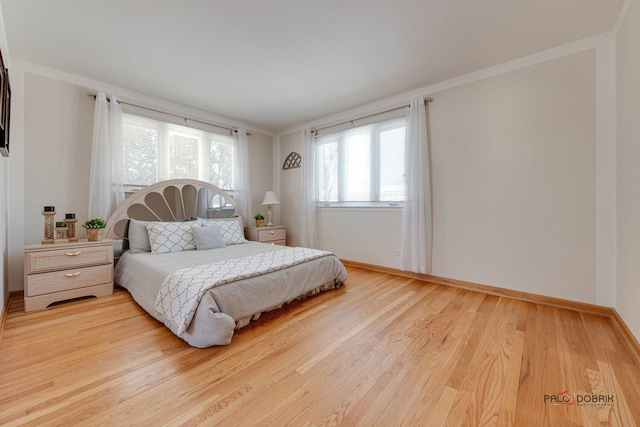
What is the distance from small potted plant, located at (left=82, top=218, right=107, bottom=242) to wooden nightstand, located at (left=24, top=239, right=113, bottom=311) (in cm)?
14

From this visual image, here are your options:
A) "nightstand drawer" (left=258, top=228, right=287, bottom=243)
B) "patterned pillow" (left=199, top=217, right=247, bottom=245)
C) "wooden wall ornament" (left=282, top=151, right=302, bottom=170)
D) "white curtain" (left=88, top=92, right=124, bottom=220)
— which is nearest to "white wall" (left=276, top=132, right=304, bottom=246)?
Result: "wooden wall ornament" (left=282, top=151, right=302, bottom=170)

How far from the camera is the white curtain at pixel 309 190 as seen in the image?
431 cm

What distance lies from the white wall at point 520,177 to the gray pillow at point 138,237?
Answer: 11.4 ft

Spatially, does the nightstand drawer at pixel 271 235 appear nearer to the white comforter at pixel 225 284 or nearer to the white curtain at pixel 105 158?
the white comforter at pixel 225 284

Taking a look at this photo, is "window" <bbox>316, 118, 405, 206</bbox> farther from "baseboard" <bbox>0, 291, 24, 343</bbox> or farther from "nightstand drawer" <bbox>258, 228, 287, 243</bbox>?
"baseboard" <bbox>0, 291, 24, 343</bbox>

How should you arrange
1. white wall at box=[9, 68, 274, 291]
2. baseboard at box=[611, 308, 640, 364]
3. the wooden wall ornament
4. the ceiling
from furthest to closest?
the wooden wall ornament < white wall at box=[9, 68, 274, 291] < the ceiling < baseboard at box=[611, 308, 640, 364]

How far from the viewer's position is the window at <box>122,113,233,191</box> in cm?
324

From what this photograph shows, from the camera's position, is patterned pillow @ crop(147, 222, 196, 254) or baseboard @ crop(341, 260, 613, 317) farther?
patterned pillow @ crop(147, 222, 196, 254)

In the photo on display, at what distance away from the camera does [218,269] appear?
85.2 inches

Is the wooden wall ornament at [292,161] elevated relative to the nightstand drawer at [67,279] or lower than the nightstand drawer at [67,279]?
elevated

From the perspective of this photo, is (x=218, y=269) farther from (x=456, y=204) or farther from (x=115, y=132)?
(x=456, y=204)

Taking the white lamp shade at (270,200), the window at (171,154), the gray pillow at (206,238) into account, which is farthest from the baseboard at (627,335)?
the window at (171,154)

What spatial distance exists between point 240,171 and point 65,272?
2.47 metres

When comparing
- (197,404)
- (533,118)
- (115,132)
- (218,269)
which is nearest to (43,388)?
(197,404)
